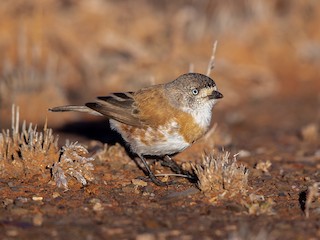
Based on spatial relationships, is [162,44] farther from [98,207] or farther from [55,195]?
[98,207]

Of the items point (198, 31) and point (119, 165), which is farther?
point (198, 31)

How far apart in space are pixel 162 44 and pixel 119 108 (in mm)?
6983

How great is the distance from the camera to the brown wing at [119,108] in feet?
23.9

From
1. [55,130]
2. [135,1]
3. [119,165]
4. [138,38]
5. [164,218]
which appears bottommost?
[164,218]

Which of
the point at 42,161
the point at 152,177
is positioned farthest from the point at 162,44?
the point at 42,161

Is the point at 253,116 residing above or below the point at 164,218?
above

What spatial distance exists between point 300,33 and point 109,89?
214 inches

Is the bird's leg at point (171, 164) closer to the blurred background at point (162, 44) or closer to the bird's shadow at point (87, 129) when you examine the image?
the bird's shadow at point (87, 129)

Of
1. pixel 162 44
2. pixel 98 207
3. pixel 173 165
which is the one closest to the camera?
pixel 98 207

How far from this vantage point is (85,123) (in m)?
11.6

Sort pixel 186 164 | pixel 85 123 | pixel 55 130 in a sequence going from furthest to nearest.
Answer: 1. pixel 85 123
2. pixel 55 130
3. pixel 186 164

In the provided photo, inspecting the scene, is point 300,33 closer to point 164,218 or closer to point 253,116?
point 253,116

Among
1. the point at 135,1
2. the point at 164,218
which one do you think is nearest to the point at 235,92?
the point at 135,1

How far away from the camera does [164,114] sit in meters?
7.11
